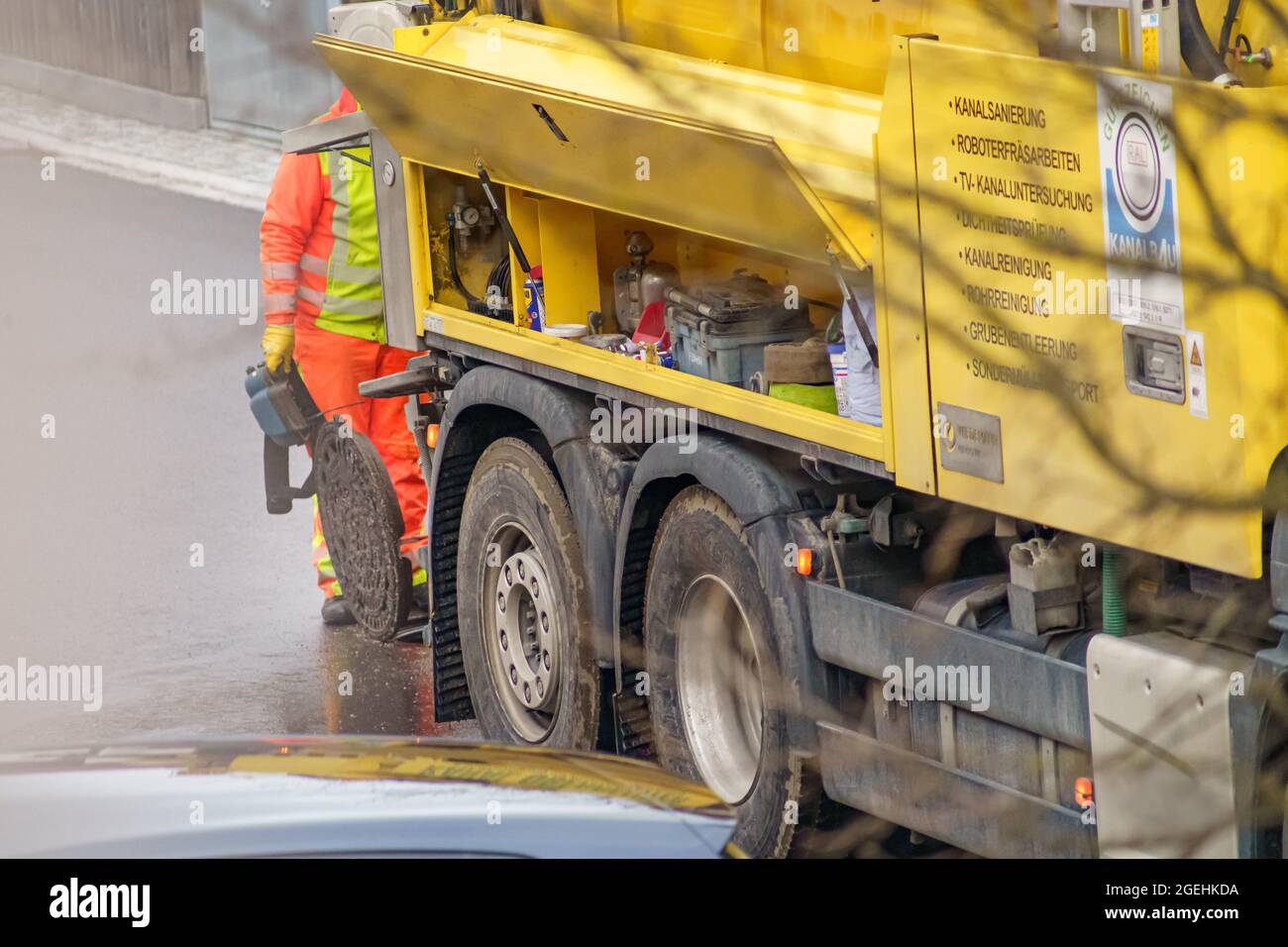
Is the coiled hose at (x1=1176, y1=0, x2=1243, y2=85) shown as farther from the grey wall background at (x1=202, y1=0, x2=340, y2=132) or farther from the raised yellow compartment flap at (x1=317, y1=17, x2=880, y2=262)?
the grey wall background at (x1=202, y1=0, x2=340, y2=132)

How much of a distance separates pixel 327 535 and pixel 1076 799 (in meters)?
4.81

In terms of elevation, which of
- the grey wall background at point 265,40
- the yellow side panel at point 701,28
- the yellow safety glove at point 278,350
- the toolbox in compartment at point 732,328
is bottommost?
the yellow safety glove at point 278,350

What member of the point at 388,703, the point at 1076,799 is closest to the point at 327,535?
the point at 388,703

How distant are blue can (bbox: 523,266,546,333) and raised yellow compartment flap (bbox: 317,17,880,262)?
13.7 inches

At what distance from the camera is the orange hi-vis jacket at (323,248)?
924 centimetres

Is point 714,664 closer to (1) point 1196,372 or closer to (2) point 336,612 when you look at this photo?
(1) point 1196,372

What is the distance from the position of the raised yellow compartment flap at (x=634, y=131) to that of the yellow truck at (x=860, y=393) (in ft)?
0.05

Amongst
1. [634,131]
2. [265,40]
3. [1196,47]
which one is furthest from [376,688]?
[265,40]

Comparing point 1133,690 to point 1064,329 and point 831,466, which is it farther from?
point 831,466

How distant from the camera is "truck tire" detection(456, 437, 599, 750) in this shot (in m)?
6.73

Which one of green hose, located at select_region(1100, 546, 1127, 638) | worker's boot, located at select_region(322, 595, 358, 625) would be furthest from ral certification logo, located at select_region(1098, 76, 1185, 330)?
worker's boot, located at select_region(322, 595, 358, 625)

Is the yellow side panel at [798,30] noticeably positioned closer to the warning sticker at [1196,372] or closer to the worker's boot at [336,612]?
the warning sticker at [1196,372]

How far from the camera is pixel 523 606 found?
730 centimetres

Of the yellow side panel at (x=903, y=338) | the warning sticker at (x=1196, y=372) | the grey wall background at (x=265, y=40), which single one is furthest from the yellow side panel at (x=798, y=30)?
the grey wall background at (x=265, y=40)
